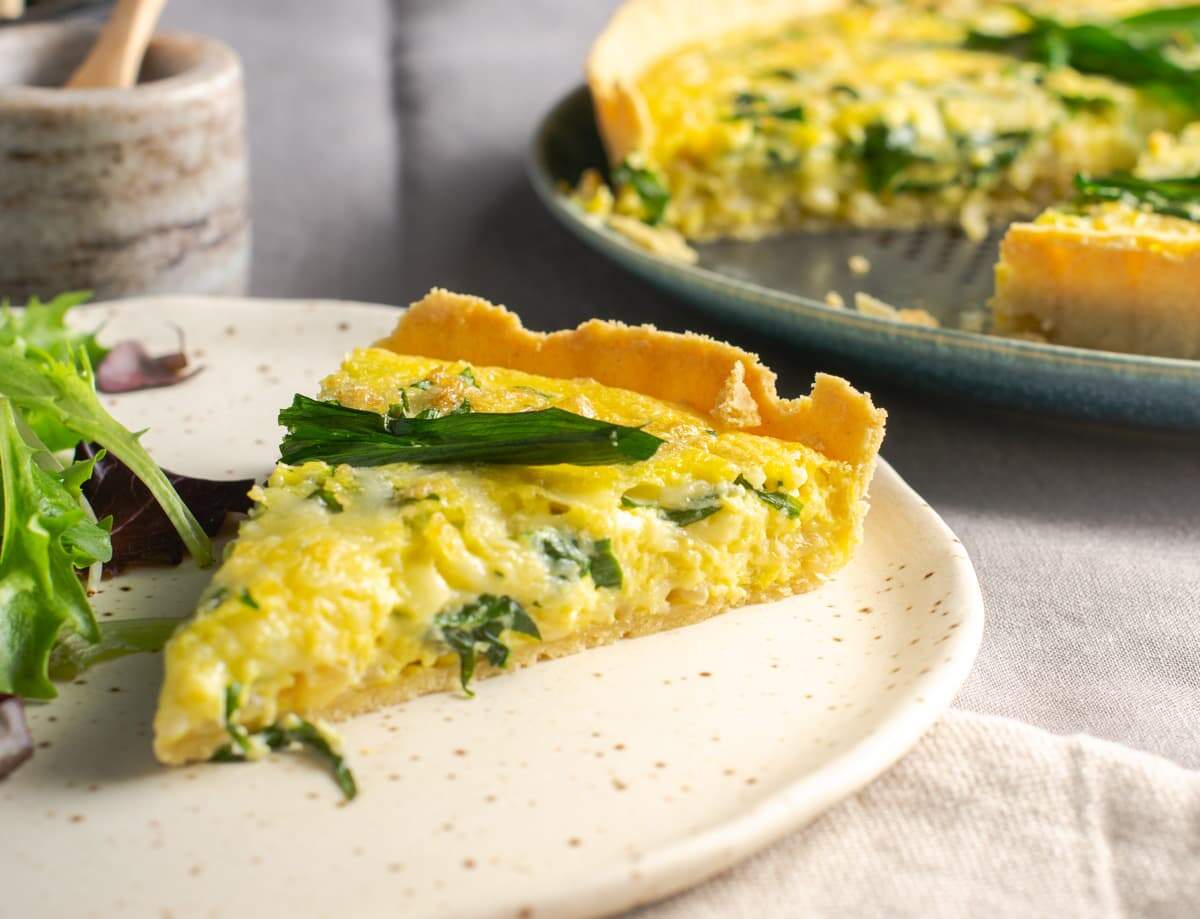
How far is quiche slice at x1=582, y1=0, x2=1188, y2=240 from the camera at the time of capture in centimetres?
521

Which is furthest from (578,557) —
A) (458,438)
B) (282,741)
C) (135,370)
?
(135,370)

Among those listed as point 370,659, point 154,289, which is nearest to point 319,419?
point 370,659

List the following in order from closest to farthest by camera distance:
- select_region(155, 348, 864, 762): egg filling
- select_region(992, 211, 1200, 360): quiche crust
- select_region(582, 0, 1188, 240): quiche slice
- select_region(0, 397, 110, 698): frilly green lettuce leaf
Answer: select_region(155, 348, 864, 762): egg filling → select_region(0, 397, 110, 698): frilly green lettuce leaf → select_region(992, 211, 1200, 360): quiche crust → select_region(582, 0, 1188, 240): quiche slice

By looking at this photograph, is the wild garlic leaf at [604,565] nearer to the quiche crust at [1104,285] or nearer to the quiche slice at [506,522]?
the quiche slice at [506,522]

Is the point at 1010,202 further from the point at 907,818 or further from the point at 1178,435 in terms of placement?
the point at 907,818

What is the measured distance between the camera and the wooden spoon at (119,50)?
4340 mm

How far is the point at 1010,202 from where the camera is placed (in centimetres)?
573

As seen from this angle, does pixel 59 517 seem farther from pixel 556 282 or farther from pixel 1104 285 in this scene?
pixel 1104 285

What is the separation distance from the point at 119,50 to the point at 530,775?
9.64 ft

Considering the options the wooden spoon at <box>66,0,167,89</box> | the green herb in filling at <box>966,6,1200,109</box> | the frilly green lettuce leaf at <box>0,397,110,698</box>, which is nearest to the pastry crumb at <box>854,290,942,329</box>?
the green herb in filling at <box>966,6,1200,109</box>

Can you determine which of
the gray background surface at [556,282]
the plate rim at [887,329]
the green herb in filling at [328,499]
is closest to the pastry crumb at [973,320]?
the gray background surface at [556,282]

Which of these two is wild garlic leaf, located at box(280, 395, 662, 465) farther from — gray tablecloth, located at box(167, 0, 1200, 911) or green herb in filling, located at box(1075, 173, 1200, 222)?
green herb in filling, located at box(1075, 173, 1200, 222)

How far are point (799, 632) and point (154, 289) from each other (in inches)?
101

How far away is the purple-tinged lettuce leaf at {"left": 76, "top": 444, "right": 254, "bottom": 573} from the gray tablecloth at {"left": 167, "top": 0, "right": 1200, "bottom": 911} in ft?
4.93
